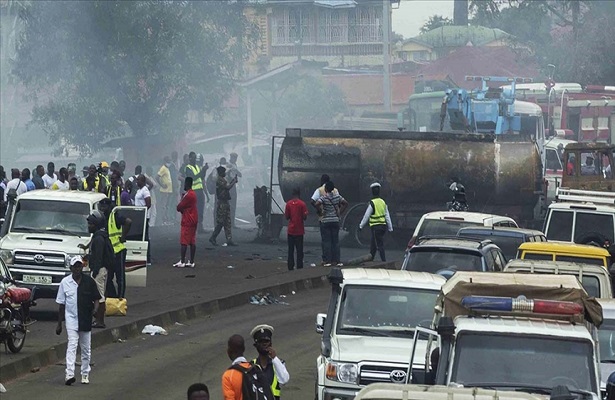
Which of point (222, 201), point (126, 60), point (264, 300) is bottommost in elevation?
point (264, 300)

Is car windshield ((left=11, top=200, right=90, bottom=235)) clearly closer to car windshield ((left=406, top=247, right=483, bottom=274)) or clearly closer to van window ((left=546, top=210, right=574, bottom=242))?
car windshield ((left=406, top=247, right=483, bottom=274))

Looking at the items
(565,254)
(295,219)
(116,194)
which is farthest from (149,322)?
(295,219)

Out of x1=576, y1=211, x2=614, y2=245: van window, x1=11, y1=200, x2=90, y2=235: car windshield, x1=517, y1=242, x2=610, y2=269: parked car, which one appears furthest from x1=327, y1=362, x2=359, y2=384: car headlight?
x1=576, y1=211, x2=614, y2=245: van window

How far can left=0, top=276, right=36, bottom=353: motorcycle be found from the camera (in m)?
17.1

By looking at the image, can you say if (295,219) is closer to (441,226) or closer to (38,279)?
(441,226)

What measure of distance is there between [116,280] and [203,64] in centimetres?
2689

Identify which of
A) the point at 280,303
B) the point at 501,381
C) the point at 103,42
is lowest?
the point at 280,303

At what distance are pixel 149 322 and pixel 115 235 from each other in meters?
1.39

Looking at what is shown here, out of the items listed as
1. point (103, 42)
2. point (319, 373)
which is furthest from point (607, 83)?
point (319, 373)

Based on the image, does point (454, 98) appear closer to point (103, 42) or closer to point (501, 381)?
point (103, 42)

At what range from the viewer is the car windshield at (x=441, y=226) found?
77.5 feet

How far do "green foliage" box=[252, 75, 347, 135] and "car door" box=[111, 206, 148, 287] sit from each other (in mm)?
44661

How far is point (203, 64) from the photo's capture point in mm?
47312

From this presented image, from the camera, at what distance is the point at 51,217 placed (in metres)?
21.8
